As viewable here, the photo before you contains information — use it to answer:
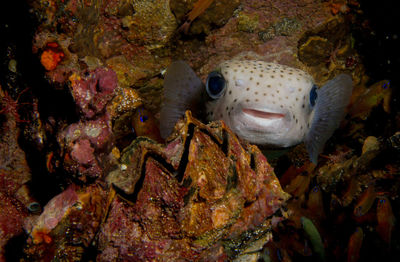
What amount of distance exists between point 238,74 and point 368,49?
3233 millimetres

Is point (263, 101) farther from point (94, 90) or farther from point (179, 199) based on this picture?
point (94, 90)

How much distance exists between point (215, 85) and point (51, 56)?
5.59 feet

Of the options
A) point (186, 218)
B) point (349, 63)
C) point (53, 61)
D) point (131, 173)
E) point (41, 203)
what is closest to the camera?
point (186, 218)

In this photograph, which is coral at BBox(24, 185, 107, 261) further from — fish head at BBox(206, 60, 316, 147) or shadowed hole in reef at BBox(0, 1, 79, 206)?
fish head at BBox(206, 60, 316, 147)

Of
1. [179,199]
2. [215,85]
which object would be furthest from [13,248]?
[215,85]

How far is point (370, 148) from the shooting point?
130 inches

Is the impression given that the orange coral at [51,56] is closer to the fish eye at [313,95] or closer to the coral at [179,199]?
the coral at [179,199]

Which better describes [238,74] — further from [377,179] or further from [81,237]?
[81,237]

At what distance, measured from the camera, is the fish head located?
2646 mm

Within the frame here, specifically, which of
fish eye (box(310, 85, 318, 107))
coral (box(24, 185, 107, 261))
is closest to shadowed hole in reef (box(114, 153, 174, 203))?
coral (box(24, 185, 107, 261))

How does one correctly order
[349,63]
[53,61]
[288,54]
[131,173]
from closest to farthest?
1. [131,173]
2. [53,61]
3. [288,54]
4. [349,63]

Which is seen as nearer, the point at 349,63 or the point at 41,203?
the point at 41,203

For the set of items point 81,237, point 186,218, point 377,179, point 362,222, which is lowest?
point 362,222

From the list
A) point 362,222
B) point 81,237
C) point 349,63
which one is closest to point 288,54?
point 349,63
